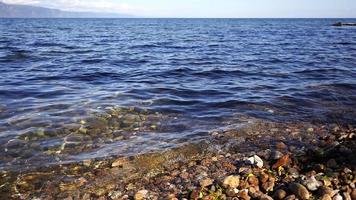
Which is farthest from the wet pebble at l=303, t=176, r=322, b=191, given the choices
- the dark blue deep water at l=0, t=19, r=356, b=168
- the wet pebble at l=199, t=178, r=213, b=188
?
the dark blue deep water at l=0, t=19, r=356, b=168

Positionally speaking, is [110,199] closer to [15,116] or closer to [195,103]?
[15,116]

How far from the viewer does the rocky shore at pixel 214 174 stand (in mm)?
5949

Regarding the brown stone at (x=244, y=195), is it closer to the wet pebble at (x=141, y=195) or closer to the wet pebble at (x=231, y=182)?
the wet pebble at (x=231, y=182)

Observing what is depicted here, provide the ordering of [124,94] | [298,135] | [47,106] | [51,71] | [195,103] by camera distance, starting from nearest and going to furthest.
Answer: [298,135] → [47,106] → [195,103] → [124,94] → [51,71]

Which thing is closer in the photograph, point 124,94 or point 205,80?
point 124,94

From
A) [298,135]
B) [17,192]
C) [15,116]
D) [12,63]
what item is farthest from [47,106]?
[12,63]

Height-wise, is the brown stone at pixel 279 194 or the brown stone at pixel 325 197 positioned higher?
the brown stone at pixel 325 197

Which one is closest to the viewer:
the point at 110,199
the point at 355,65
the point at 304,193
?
the point at 304,193

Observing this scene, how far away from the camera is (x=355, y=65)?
2031 centimetres

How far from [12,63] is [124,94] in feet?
35.0

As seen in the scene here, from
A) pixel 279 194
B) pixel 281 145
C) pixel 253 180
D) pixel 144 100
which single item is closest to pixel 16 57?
pixel 144 100

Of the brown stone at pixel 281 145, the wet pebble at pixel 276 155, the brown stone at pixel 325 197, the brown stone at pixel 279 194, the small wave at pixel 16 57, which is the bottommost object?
the small wave at pixel 16 57

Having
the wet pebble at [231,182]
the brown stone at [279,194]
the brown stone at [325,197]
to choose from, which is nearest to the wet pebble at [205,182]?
the wet pebble at [231,182]

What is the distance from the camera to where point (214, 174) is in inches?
268
